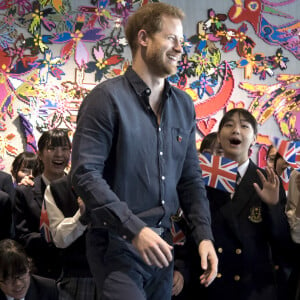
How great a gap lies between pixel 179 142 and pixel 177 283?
0.97m

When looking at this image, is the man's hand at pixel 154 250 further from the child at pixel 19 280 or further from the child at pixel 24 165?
the child at pixel 24 165

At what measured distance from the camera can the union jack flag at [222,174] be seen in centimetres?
267

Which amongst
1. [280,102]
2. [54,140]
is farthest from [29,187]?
[280,102]

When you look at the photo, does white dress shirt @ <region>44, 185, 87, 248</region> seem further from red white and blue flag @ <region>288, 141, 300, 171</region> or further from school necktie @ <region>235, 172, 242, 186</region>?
red white and blue flag @ <region>288, 141, 300, 171</region>

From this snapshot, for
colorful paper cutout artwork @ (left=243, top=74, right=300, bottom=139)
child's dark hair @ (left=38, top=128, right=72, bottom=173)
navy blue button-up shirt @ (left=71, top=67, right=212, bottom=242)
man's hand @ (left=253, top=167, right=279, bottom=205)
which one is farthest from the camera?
colorful paper cutout artwork @ (left=243, top=74, right=300, bottom=139)

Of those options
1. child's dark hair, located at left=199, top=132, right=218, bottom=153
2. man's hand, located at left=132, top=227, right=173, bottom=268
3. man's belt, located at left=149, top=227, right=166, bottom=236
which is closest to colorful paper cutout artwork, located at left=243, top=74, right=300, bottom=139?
child's dark hair, located at left=199, top=132, right=218, bottom=153

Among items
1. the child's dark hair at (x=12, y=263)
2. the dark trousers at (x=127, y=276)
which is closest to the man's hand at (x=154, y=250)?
the dark trousers at (x=127, y=276)

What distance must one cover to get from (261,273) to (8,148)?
2.78 metres

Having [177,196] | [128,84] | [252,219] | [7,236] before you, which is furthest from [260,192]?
[7,236]

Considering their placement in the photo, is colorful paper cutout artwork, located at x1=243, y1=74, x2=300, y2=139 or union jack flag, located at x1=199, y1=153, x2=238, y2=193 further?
colorful paper cutout artwork, located at x1=243, y1=74, x2=300, y2=139

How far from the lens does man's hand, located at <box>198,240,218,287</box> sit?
1.74m

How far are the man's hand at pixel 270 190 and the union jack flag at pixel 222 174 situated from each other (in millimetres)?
170

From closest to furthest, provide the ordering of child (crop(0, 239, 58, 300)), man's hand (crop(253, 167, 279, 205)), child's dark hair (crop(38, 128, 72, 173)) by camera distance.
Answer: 1. man's hand (crop(253, 167, 279, 205))
2. child (crop(0, 239, 58, 300))
3. child's dark hair (crop(38, 128, 72, 173))

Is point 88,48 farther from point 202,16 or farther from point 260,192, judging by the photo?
point 260,192
